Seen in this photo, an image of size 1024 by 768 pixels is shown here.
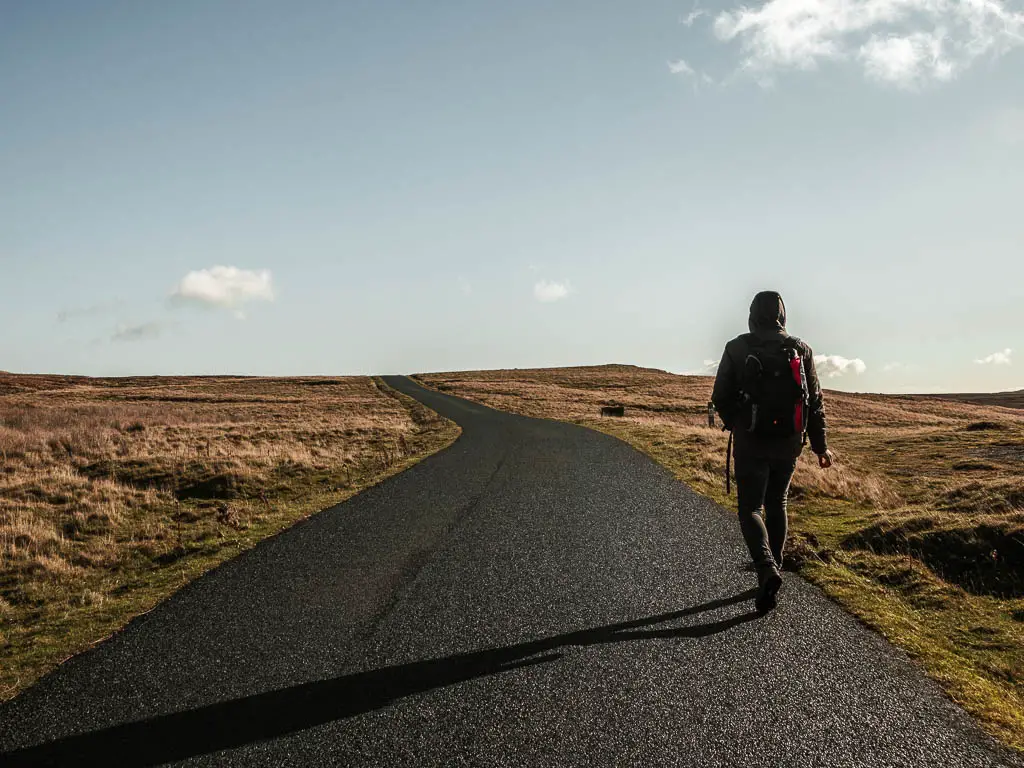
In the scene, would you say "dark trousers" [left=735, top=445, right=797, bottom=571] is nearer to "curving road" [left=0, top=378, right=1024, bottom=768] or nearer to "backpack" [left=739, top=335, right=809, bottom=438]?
"backpack" [left=739, top=335, right=809, bottom=438]

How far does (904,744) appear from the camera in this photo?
339cm

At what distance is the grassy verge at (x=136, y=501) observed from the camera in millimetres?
6664

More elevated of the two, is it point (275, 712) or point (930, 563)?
point (930, 563)

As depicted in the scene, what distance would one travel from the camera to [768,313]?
570 centimetres

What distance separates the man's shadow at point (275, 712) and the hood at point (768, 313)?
270 cm

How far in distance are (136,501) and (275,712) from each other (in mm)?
12141

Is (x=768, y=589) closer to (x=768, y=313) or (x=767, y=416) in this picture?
(x=767, y=416)

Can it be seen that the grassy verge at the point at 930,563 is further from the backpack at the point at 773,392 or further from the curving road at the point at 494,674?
the backpack at the point at 773,392

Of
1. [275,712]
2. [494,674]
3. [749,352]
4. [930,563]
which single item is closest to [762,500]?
[749,352]

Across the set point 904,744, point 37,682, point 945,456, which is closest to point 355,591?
point 37,682

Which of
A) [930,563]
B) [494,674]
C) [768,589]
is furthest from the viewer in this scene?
[930,563]

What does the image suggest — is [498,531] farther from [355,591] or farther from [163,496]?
[163,496]

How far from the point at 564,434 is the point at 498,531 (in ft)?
44.6

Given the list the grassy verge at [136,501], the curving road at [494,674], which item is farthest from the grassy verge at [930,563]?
the grassy verge at [136,501]
